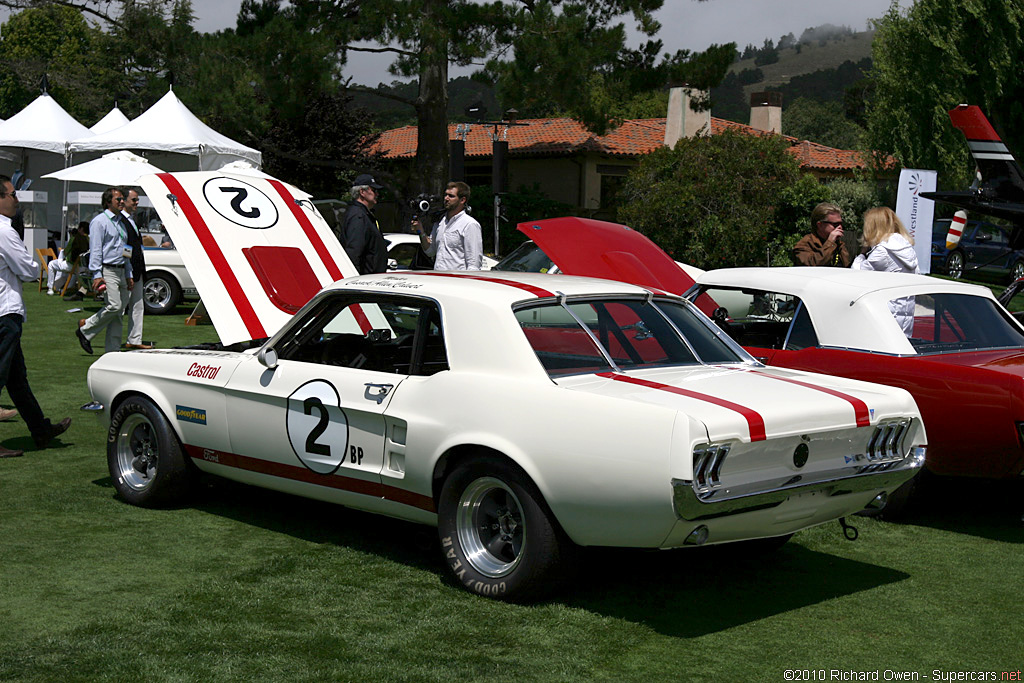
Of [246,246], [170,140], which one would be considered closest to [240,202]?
[246,246]

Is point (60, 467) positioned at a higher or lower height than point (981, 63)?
lower

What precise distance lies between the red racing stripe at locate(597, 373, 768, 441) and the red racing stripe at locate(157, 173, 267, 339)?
115 inches

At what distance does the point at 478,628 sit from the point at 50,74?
70753 mm

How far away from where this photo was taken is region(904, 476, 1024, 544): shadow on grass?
632cm

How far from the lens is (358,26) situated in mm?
27109

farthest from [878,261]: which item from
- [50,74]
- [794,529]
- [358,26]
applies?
[50,74]

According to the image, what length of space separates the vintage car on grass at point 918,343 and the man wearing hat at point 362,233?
152 inches

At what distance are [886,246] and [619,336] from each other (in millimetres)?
3616

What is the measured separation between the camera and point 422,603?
4.76 m

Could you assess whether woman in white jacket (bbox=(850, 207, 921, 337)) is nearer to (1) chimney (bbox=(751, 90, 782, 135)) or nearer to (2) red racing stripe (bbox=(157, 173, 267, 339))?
(2) red racing stripe (bbox=(157, 173, 267, 339))

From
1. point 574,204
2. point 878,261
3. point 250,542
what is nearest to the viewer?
point 250,542

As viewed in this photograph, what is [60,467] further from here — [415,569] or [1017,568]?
[1017,568]

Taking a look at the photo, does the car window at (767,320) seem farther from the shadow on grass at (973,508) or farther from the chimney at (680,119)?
the chimney at (680,119)

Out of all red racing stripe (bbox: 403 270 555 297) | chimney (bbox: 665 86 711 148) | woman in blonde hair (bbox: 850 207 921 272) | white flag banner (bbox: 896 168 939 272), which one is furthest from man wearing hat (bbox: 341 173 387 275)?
chimney (bbox: 665 86 711 148)
